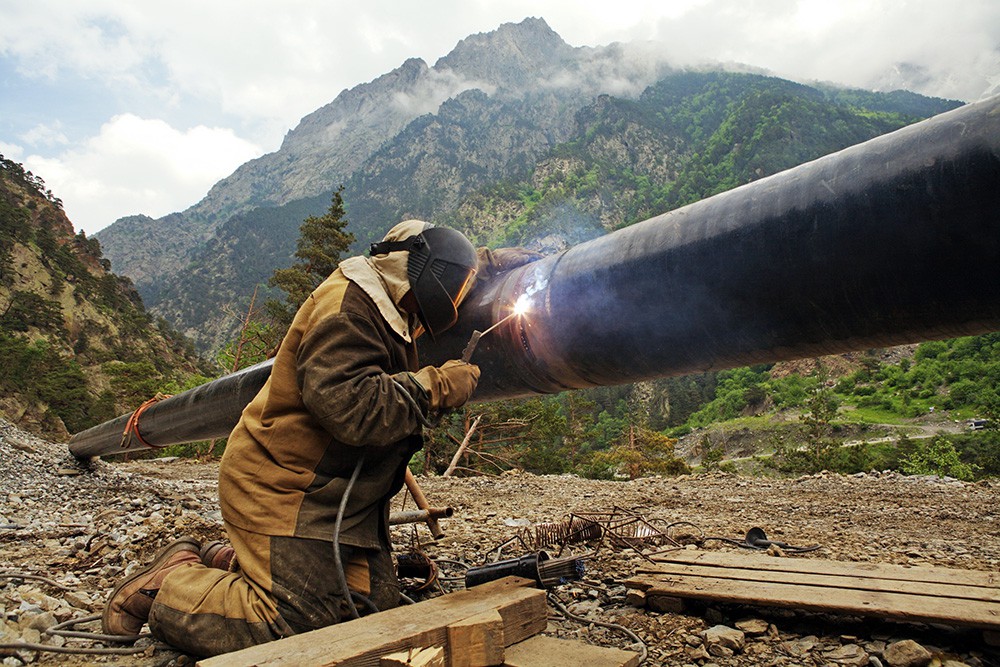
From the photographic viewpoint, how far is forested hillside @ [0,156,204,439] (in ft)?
84.4

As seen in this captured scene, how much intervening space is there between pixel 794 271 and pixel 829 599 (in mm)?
1566

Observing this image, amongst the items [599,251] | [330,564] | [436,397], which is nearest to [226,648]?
[330,564]

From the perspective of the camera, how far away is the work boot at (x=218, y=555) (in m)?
2.43

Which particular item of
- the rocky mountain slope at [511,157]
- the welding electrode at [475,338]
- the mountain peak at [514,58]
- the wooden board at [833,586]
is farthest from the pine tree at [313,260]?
the mountain peak at [514,58]

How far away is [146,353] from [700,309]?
47.9 metres

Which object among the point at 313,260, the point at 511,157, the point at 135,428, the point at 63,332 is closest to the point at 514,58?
the point at 511,157

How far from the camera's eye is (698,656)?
2043mm

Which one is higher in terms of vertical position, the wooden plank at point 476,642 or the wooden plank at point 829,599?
the wooden plank at point 476,642

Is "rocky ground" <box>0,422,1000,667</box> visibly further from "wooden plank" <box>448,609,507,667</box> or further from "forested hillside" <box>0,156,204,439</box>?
"forested hillside" <box>0,156,204,439</box>

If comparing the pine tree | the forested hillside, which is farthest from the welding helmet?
the forested hillside

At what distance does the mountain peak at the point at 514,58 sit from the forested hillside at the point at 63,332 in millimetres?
159114

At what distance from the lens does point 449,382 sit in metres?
1.98

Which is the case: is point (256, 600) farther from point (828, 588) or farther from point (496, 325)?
point (828, 588)

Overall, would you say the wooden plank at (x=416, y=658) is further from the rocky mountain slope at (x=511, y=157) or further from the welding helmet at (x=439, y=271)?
the rocky mountain slope at (x=511, y=157)
